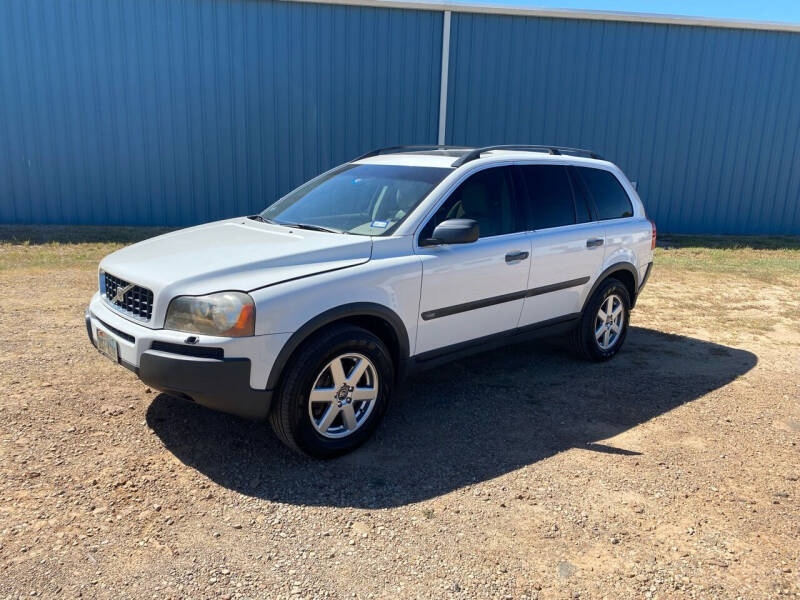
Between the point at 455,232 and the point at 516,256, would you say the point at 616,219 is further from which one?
the point at 455,232

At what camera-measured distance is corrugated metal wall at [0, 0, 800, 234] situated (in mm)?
11242

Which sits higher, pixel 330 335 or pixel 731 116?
pixel 731 116

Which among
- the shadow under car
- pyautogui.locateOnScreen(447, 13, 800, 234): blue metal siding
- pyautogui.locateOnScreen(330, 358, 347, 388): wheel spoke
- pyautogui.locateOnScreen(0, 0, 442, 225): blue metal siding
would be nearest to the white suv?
pyautogui.locateOnScreen(330, 358, 347, 388): wheel spoke

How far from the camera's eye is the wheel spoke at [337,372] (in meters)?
3.68

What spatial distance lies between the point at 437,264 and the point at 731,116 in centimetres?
1147

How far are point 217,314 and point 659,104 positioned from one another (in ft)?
38.8

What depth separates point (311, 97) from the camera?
11.8 m

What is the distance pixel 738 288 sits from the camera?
8.90 m

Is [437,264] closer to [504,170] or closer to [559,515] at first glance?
[504,170]

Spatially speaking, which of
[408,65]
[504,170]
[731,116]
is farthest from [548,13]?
[504,170]

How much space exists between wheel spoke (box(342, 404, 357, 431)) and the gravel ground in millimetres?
188

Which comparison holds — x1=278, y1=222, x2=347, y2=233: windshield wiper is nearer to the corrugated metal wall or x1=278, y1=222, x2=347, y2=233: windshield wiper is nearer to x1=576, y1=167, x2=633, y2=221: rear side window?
x1=576, y1=167, x2=633, y2=221: rear side window

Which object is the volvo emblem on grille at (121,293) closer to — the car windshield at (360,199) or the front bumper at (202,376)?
the front bumper at (202,376)

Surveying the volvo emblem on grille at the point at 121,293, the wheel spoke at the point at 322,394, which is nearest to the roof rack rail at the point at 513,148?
the wheel spoke at the point at 322,394
